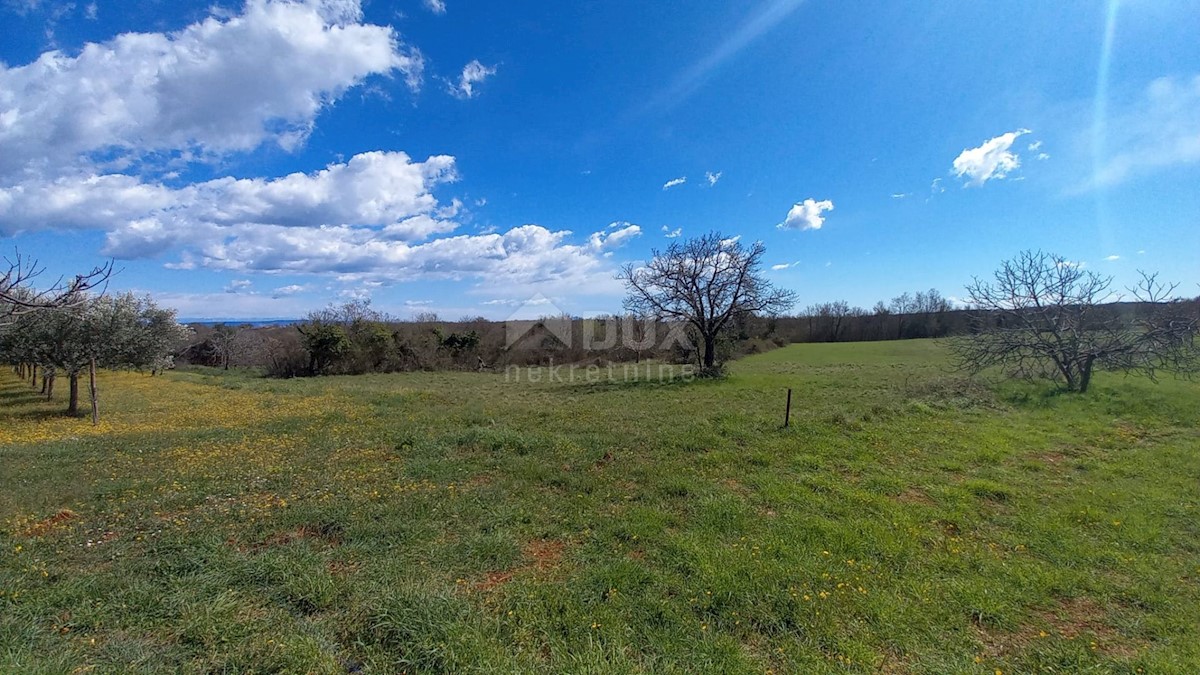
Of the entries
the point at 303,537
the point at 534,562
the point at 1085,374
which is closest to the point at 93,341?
the point at 303,537

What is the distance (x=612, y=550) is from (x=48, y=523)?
5841mm

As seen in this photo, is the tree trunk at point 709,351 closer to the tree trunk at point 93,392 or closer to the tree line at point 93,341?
the tree line at point 93,341

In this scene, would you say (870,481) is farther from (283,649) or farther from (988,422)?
(283,649)

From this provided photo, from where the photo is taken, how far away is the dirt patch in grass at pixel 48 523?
4.50 metres

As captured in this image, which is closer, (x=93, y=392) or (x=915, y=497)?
(x=915, y=497)

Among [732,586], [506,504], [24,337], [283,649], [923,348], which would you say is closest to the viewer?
[283,649]

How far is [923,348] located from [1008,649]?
1388 inches

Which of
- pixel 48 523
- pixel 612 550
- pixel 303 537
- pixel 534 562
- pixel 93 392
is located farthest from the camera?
pixel 93 392

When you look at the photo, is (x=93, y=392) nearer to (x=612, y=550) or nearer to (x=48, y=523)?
(x=48, y=523)

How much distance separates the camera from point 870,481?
20.5 feet

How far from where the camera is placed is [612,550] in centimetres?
431

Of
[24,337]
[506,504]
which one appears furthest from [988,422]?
[24,337]

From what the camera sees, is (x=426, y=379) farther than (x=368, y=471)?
Yes

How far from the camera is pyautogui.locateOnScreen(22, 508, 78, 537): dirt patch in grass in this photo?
450cm
